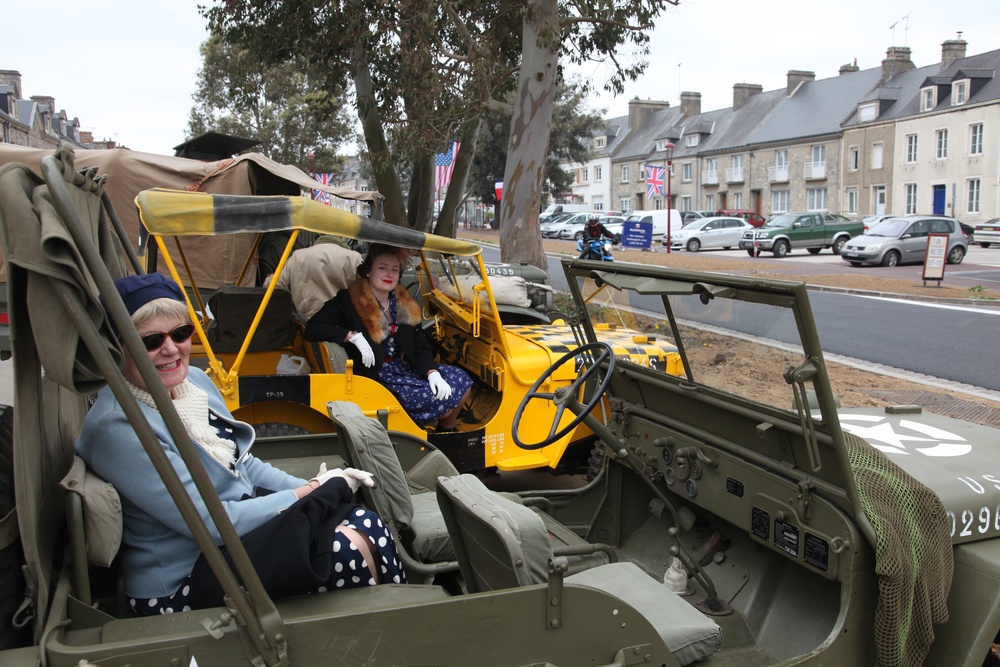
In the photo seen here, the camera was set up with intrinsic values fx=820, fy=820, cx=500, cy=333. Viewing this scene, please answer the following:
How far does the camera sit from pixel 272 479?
3.00 meters

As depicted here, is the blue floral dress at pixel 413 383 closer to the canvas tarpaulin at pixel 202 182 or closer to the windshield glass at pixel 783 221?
the canvas tarpaulin at pixel 202 182

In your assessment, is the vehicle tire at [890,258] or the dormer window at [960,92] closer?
the vehicle tire at [890,258]

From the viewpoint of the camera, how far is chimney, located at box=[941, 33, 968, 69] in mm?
43031

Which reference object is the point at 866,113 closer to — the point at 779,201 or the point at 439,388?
the point at 779,201

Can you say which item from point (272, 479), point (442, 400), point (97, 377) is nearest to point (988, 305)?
point (442, 400)

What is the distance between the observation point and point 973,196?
39812mm

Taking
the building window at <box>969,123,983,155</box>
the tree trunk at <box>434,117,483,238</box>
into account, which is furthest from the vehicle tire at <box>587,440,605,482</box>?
the building window at <box>969,123,983,155</box>

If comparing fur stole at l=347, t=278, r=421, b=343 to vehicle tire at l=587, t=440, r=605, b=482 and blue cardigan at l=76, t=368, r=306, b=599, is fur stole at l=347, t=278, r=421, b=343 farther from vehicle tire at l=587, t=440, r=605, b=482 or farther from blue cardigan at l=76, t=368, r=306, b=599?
blue cardigan at l=76, t=368, r=306, b=599

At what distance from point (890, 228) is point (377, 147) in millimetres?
16915

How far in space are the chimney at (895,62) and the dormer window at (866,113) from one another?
284cm

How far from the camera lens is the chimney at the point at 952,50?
43.0m

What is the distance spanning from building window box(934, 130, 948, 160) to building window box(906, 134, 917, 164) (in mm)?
1343

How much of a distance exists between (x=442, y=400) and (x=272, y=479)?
2409mm

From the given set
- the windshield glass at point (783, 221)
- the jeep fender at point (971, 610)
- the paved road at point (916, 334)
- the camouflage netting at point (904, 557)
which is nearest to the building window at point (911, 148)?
the windshield glass at point (783, 221)
